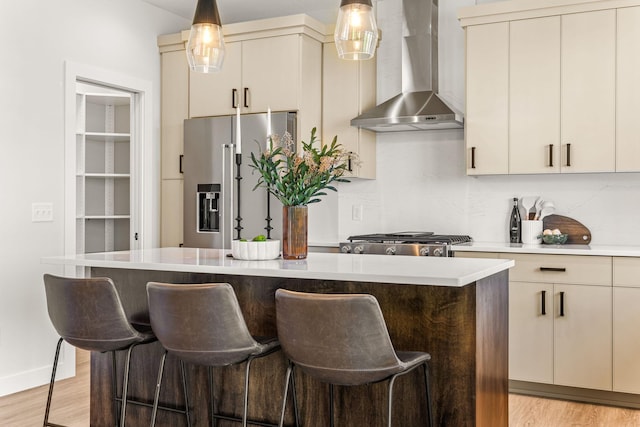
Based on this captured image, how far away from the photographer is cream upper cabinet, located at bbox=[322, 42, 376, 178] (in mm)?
4969

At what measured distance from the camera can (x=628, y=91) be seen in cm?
409

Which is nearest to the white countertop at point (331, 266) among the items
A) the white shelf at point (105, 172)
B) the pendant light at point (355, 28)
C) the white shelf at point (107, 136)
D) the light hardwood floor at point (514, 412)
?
the pendant light at point (355, 28)

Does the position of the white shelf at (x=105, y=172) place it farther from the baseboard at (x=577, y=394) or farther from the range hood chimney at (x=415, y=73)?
the baseboard at (x=577, y=394)

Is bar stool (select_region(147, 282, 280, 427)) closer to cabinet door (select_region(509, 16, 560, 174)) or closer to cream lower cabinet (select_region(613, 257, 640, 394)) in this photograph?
cream lower cabinet (select_region(613, 257, 640, 394))

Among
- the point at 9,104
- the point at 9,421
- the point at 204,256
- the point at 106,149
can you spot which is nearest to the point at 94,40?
the point at 9,104

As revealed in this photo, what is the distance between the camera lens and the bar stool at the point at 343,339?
2.26 meters

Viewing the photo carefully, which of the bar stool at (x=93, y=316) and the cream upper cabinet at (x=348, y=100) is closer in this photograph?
the bar stool at (x=93, y=316)

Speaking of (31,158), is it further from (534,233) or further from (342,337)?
(534,233)

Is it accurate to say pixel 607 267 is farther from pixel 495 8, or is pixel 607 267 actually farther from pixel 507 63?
pixel 495 8

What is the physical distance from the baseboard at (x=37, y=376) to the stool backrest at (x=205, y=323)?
6.60ft

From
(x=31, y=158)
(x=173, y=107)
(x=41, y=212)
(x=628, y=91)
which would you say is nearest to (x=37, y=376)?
(x=41, y=212)

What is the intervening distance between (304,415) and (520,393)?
184 centimetres

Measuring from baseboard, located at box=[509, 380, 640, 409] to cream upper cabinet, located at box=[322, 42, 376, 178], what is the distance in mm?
1829

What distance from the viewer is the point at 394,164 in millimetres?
5148
